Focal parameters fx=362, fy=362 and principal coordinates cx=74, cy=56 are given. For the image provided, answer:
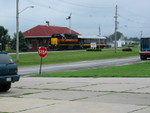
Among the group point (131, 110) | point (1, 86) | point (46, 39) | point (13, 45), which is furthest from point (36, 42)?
point (131, 110)

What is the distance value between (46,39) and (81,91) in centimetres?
7996

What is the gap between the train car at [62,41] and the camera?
79688 mm

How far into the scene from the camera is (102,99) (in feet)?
38.3

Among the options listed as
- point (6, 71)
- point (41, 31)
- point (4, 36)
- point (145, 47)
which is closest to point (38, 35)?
point (41, 31)

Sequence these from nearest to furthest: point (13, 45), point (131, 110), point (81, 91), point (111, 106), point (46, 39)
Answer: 1. point (131, 110)
2. point (111, 106)
3. point (81, 91)
4. point (13, 45)
5. point (46, 39)

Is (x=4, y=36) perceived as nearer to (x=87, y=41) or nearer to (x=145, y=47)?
(x=87, y=41)

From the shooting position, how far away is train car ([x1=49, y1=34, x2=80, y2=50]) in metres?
79.7

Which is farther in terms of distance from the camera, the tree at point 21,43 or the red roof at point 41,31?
the red roof at point 41,31

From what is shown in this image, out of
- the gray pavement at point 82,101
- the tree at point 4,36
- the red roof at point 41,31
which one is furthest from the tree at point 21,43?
the gray pavement at point 82,101

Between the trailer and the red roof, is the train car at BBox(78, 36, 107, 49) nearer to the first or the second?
the red roof

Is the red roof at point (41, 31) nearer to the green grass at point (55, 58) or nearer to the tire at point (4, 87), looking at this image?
the green grass at point (55, 58)

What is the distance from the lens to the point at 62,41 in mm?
80812

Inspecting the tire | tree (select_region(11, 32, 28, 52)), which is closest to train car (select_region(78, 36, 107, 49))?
tree (select_region(11, 32, 28, 52))

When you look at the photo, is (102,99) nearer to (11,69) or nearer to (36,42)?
(11,69)
